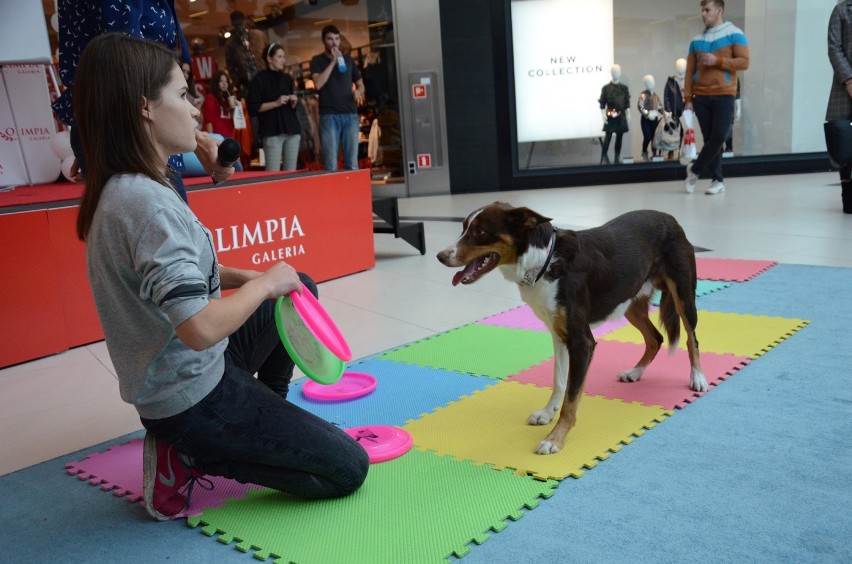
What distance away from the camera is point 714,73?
8.09 metres

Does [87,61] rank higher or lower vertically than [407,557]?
higher

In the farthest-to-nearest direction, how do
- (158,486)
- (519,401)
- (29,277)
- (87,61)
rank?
(29,277), (519,401), (158,486), (87,61)

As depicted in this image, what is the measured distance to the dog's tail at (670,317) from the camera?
121 inches

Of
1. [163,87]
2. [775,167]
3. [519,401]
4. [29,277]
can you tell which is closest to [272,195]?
[29,277]

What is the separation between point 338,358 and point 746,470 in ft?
4.47

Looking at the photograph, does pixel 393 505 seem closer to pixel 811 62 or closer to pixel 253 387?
pixel 253 387

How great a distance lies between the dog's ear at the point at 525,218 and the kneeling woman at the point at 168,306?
84 cm

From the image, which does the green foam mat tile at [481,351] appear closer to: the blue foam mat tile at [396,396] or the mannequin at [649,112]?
the blue foam mat tile at [396,396]

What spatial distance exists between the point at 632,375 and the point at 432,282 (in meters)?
2.35

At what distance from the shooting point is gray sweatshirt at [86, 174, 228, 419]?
1.79 metres

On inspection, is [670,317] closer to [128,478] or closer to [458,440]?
[458,440]

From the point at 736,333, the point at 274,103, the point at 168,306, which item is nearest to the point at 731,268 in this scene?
the point at 736,333

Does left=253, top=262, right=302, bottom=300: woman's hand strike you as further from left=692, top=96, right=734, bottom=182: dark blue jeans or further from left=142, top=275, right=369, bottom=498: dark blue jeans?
left=692, top=96, right=734, bottom=182: dark blue jeans

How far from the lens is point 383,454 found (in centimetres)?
253
